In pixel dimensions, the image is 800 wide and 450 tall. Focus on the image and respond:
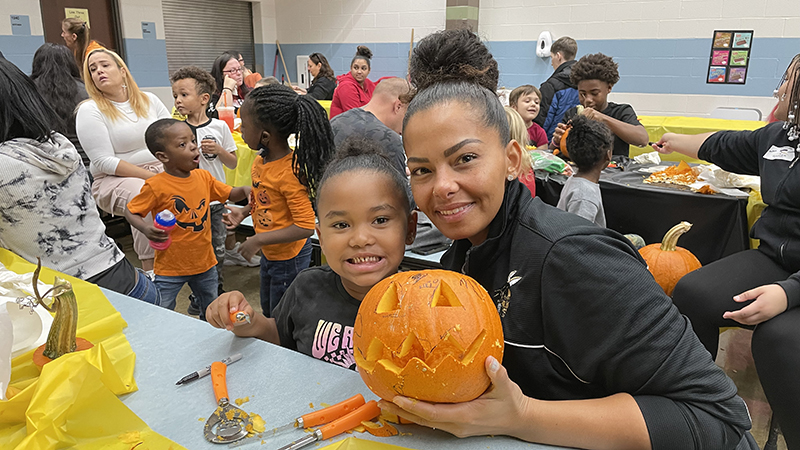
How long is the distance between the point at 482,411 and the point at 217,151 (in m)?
2.80

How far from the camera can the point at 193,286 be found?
2803 millimetres

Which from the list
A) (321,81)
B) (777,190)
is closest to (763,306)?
(777,190)

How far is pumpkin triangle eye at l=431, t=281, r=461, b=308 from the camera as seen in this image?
0.88 m

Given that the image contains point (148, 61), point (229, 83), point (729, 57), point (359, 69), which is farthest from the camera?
point (148, 61)

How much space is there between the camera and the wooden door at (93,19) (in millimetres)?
6414

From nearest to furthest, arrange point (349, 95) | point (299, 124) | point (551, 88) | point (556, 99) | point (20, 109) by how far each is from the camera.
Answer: point (20, 109)
point (299, 124)
point (556, 99)
point (551, 88)
point (349, 95)

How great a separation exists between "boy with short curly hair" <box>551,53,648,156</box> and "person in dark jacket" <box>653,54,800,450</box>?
4.09 feet

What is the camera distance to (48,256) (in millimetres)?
1796

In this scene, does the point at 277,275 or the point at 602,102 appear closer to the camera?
the point at 277,275

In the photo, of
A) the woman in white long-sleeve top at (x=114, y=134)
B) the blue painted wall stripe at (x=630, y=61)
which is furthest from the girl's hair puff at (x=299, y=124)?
the blue painted wall stripe at (x=630, y=61)

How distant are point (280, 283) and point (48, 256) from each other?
101 centimetres

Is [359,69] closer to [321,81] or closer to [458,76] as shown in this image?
[321,81]

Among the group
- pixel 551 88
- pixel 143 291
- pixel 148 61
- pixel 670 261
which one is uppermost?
pixel 148 61

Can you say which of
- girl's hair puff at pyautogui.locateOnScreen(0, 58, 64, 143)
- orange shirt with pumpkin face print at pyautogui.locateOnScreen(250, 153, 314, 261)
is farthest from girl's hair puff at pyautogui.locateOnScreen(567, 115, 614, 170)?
girl's hair puff at pyautogui.locateOnScreen(0, 58, 64, 143)
